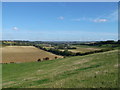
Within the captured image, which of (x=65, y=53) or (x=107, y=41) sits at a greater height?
(x=107, y=41)

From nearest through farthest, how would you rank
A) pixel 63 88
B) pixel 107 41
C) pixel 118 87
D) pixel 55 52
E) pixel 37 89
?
pixel 118 87, pixel 63 88, pixel 37 89, pixel 107 41, pixel 55 52

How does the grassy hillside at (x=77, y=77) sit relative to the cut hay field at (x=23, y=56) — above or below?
above

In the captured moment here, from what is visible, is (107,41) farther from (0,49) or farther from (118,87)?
(118,87)

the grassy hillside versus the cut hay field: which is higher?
the grassy hillside

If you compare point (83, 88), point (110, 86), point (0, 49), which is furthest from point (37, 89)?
point (0, 49)

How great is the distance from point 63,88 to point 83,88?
1222 mm

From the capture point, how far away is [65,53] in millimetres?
75688

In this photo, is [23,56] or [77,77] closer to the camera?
[77,77]

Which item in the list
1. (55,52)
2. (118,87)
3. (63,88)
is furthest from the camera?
(55,52)

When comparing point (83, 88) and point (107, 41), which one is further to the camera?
point (107, 41)

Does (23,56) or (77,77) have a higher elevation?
(77,77)

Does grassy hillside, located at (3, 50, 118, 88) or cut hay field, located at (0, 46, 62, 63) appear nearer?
grassy hillside, located at (3, 50, 118, 88)

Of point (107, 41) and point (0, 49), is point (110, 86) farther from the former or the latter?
point (0, 49)

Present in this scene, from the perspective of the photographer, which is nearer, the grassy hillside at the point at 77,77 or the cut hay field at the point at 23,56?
the grassy hillside at the point at 77,77
